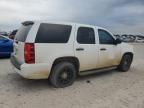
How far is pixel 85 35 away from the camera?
6098 mm

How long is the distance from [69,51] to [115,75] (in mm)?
2718

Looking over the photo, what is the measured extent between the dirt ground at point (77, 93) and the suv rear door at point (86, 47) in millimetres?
643

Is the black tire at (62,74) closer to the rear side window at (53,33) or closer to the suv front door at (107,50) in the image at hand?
the rear side window at (53,33)

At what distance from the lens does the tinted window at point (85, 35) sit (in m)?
5.90

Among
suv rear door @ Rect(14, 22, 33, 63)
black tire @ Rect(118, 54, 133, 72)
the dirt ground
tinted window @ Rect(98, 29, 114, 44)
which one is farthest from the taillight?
black tire @ Rect(118, 54, 133, 72)

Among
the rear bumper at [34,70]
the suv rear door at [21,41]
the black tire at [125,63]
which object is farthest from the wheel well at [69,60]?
the black tire at [125,63]

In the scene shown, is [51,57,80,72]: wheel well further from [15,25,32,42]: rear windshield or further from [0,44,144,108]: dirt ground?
[15,25,32,42]: rear windshield

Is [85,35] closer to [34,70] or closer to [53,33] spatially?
[53,33]

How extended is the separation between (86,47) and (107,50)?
1115 millimetres

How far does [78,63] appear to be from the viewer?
19.2 feet

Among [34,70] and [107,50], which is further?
[107,50]

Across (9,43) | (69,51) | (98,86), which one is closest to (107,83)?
(98,86)

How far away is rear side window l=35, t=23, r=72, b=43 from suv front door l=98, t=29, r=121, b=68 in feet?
4.89

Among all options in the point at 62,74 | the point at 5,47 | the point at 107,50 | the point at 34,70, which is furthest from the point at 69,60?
the point at 5,47
